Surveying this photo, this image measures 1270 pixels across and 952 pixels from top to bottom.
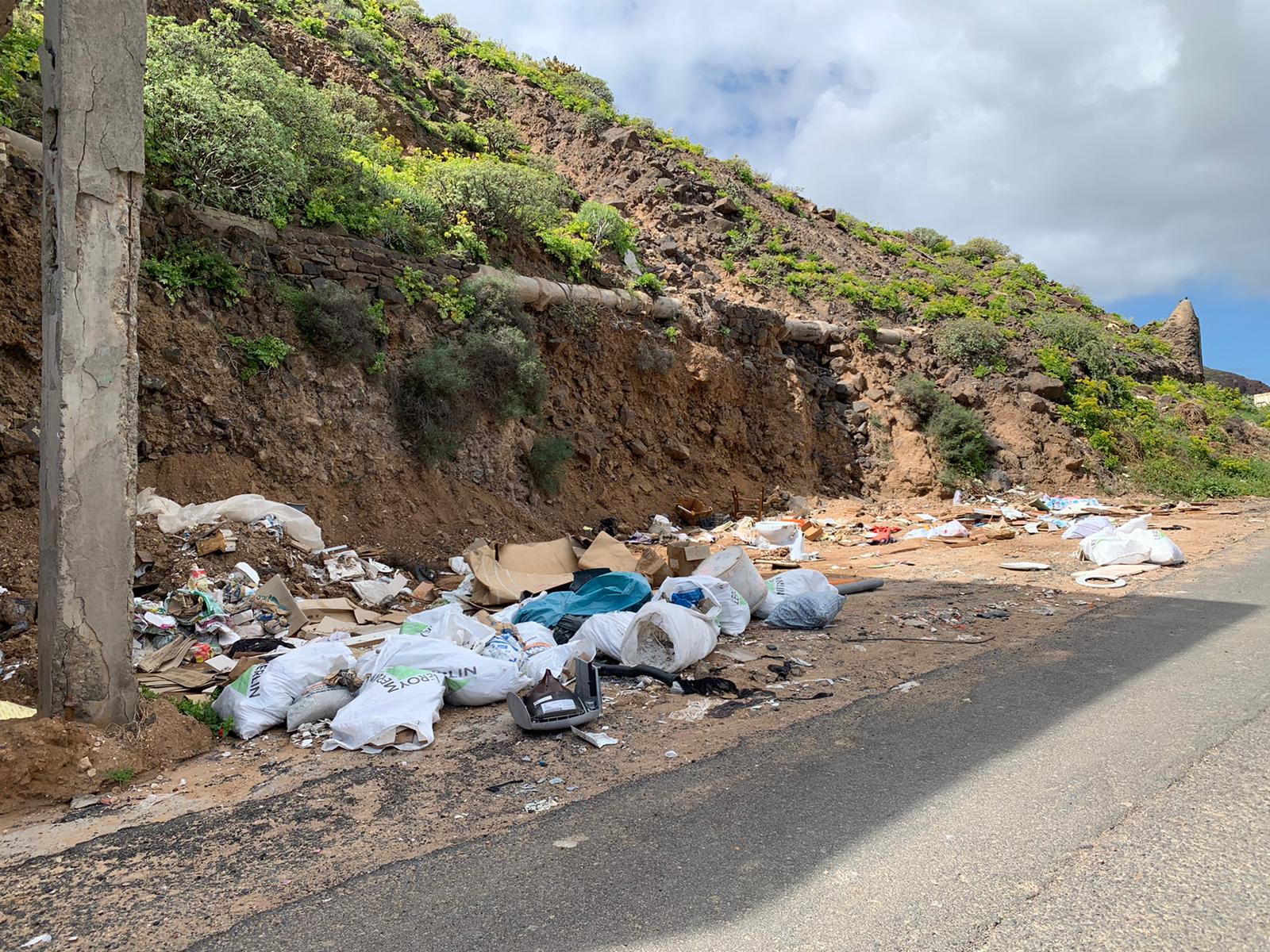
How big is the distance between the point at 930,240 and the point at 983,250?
1907 mm

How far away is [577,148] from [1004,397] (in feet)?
46.3

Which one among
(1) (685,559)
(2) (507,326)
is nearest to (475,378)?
(2) (507,326)

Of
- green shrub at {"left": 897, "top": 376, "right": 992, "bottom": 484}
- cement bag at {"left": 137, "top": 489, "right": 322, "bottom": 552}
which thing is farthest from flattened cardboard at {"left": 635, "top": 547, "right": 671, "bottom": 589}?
green shrub at {"left": 897, "top": 376, "right": 992, "bottom": 484}

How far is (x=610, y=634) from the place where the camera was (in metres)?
5.30

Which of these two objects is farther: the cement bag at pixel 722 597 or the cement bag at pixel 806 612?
the cement bag at pixel 806 612

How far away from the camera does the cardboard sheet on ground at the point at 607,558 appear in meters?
8.28

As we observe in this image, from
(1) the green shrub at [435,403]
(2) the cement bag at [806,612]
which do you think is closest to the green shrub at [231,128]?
(1) the green shrub at [435,403]

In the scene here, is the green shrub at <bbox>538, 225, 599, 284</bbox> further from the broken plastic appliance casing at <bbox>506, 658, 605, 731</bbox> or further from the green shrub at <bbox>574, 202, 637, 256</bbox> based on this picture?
the broken plastic appliance casing at <bbox>506, 658, 605, 731</bbox>

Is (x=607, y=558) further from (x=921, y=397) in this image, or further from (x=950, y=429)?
(x=921, y=397)

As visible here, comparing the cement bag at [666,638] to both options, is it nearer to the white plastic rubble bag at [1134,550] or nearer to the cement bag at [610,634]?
the cement bag at [610,634]

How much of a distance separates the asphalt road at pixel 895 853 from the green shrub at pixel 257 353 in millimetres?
6814

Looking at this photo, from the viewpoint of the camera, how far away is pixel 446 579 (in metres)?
→ 8.11

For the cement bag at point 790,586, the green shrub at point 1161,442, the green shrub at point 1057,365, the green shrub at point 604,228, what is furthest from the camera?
the green shrub at point 1057,365

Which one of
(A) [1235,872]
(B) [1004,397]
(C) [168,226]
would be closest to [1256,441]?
(B) [1004,397]
